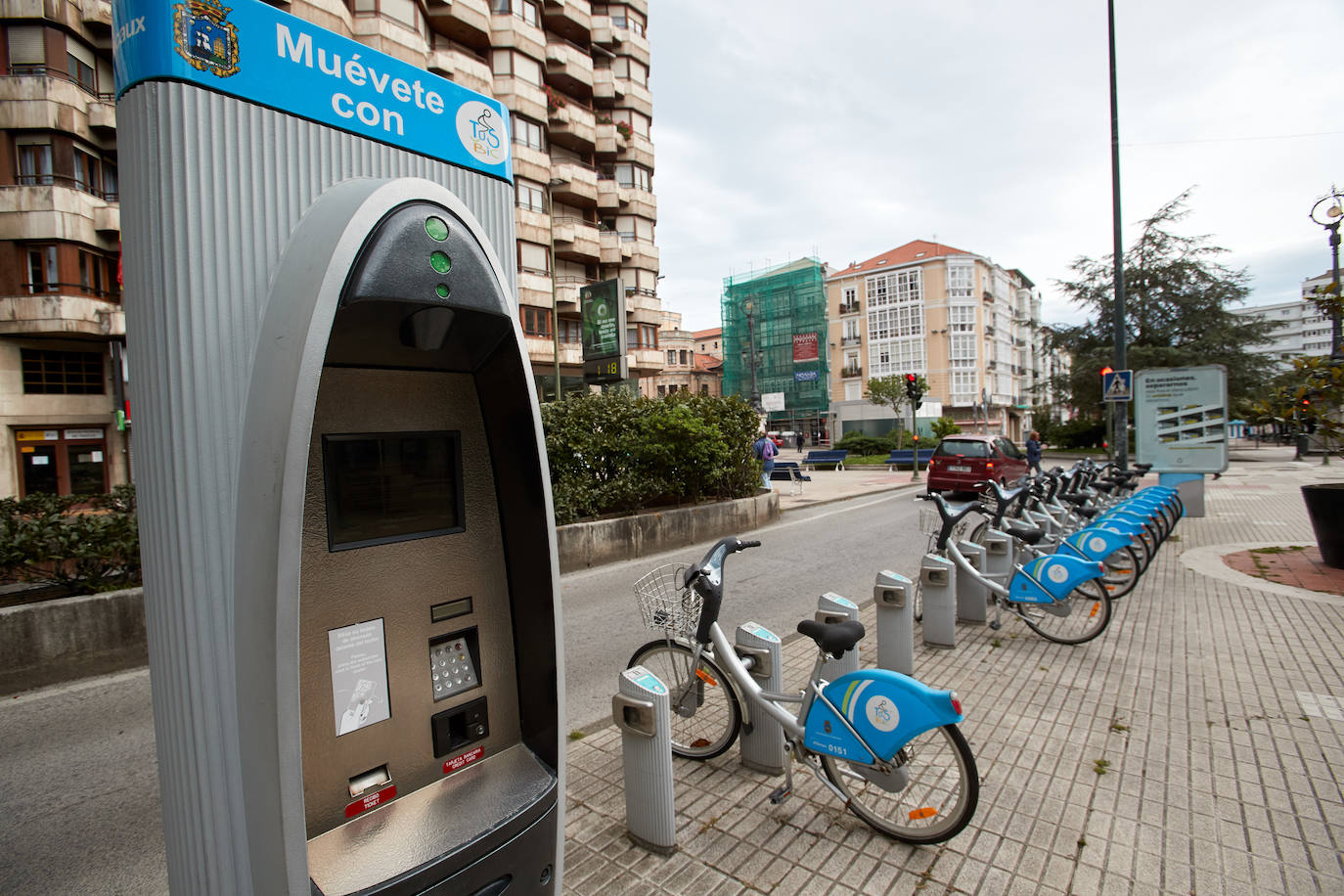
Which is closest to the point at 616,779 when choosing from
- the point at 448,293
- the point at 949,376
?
the point at 448,293

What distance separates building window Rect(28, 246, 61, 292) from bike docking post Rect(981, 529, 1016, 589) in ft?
81.4

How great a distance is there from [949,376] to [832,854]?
5951 centimetres

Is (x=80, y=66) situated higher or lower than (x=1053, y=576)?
higher

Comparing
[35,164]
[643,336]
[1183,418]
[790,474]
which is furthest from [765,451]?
[35,164]

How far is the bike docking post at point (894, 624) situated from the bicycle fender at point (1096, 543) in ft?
6.86

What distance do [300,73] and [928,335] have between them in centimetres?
6112

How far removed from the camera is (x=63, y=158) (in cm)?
1898

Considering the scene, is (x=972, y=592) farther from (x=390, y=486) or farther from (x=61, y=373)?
(x=61, y=373)

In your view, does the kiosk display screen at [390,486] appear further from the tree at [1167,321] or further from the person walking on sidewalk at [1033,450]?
the tree at [1167,321]

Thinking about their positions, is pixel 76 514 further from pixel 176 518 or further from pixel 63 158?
pixel 63 158

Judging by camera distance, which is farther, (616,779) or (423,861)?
(616,779)

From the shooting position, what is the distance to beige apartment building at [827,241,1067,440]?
5647 centimetres

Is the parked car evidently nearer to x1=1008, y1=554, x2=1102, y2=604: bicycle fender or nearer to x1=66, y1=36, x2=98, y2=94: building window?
x1=1008, y1=554, x2=1102, y2=604: bicycle fender

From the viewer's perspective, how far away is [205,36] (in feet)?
5.32
